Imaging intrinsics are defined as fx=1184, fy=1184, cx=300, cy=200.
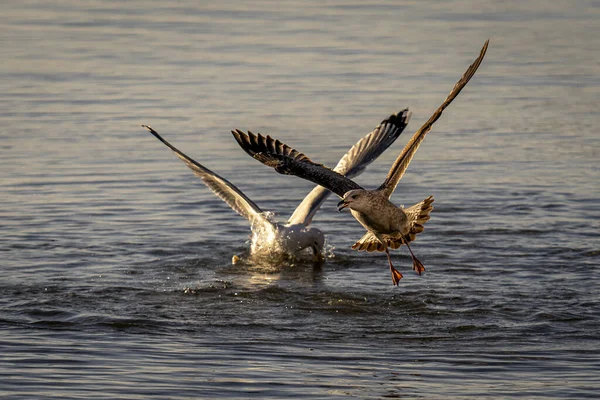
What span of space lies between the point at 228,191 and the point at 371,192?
3506mm

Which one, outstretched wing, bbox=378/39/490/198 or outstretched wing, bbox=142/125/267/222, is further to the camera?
outstretched wing, bbox=142/125/267/222

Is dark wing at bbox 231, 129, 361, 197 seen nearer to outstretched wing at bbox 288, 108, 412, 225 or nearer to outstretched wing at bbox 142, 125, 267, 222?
outstretched wing at bbox 142, 125, 267, 222

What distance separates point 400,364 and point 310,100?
1105 cm

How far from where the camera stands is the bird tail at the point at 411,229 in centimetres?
976

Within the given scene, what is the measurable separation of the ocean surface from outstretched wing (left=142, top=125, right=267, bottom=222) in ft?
1.21

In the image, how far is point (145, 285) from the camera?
10.7 m

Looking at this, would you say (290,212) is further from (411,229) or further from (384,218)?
(384,218)

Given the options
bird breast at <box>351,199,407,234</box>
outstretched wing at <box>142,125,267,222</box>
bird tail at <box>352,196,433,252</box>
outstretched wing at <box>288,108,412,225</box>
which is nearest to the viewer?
bird breast at <box>351,199,407,234</box>

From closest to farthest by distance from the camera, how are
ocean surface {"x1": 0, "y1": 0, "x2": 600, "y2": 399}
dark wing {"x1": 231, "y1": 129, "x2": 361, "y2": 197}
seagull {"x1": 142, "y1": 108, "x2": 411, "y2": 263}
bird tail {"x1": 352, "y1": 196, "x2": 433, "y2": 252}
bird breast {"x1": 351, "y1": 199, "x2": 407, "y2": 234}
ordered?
ocean surface {"x1": 0, "y1": 0, "x2": 600, "y2": 399} < dark wing {"x1": 231, "y1": 129, "x2": 361, "y2": 197} < bird breast {"x1": 351, "y1": 199, "x2": 407, "y2": 234} < bird tail {"x1": 352, "y1": 196, "x2": 433, "y2": 252} < seagull {"x1": 142, "y1": 108, "x2": 411, "y2": 263}

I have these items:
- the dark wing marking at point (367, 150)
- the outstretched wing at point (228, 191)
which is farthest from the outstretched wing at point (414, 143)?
the dark wing marking at point (367, 150)

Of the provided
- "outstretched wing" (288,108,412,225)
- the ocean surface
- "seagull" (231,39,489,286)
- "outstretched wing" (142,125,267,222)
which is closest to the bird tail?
"seagull" (231,39,489,286)

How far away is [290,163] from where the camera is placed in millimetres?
9477

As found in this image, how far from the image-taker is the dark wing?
945 cm

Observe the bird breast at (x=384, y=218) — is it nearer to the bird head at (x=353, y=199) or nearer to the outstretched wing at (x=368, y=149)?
the bird head at (x=353, y=199)
